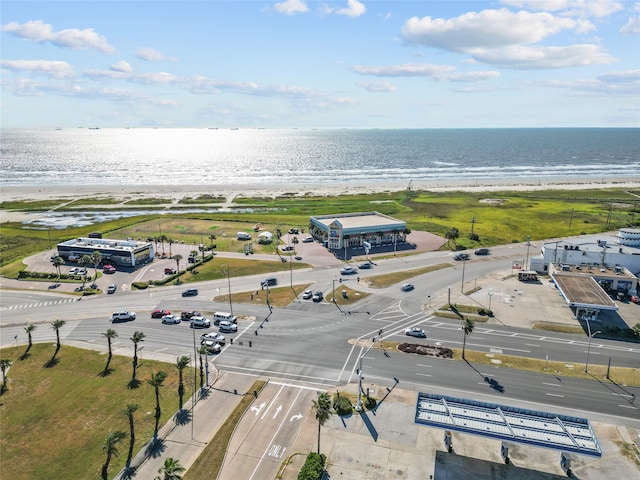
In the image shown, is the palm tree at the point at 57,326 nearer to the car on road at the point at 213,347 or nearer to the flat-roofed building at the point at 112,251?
the car on road at the point at 213,347

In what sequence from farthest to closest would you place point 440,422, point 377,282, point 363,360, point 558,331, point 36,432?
point 377,282 → point 558,331 → point 363,360 → point 36,432 → point 440,422

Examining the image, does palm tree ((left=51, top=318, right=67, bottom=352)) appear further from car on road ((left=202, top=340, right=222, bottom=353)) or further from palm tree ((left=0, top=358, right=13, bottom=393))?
car on road ((left=202, top=340, right=222, bottom=353))

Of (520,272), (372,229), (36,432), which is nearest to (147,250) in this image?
(372,229)

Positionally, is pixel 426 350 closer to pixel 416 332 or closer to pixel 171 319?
pixel 416 332

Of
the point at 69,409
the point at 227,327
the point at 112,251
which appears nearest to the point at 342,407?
the point at 227,327

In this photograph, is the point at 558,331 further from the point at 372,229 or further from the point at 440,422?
the point at 372,229

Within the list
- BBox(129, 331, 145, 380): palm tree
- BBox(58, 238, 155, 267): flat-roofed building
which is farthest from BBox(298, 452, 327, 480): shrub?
BBox(58, 238, 155, 267): flat-roofed building

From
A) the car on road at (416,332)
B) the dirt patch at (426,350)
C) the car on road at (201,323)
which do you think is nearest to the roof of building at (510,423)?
the dirt patch at (426,350)
